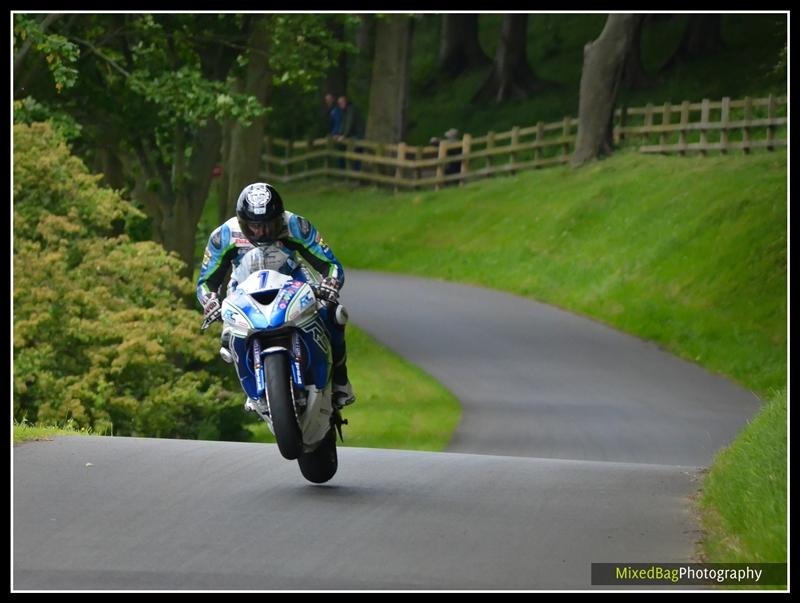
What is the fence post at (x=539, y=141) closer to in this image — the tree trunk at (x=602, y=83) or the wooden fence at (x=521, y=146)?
the wooden fence at (x=521, y=146)

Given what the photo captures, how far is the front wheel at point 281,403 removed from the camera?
10.5 metres

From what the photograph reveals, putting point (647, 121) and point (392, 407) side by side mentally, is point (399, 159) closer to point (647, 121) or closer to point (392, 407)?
point (647, 121)

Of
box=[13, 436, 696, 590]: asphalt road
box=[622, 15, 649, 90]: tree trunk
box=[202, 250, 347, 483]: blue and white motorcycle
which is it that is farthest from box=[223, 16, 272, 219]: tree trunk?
box=[622, 15, 649, 90]: tree trunk

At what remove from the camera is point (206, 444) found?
44.8ft

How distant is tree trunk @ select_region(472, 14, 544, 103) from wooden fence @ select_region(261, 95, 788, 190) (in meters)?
4.11

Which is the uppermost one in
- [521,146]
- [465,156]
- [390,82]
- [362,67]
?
[362,67]

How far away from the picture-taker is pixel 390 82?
4884 cm

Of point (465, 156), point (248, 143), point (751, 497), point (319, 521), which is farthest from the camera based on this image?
point (465, 156)

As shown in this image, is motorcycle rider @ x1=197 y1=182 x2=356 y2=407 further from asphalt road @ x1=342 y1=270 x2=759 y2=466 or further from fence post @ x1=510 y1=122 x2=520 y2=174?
fence post @ x1=510 y1=122 x2=520 y2=174

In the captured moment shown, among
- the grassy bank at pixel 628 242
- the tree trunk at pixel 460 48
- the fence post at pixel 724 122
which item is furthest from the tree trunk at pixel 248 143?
the tree trunk at pixel 460 48

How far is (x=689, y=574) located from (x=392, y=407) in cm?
1716

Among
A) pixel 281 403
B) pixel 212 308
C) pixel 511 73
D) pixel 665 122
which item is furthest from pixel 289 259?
pixel 511 73
